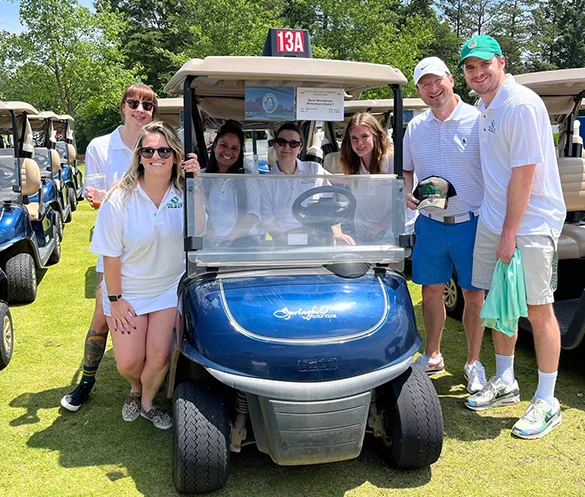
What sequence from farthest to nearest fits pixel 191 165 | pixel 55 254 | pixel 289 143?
1. pixel 55 254
2. pixel 289 143
3. pixel 191 165

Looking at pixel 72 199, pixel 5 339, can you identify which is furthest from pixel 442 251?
pixel 72 199

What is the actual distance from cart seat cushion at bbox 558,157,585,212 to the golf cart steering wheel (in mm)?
2223

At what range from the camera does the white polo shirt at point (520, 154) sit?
2.65 m

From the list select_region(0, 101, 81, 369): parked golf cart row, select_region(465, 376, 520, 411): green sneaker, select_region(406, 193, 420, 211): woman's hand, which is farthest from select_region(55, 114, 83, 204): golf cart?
select_region(465, 376, 520, 411): green sneaker

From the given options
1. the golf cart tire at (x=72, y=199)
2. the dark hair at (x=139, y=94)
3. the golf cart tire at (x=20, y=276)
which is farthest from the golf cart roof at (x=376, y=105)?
the golf cart tire at (x=72, y=199)

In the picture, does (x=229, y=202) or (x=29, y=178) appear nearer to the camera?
(x=229, y=202)

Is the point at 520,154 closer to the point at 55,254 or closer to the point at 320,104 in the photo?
the point at 320,104

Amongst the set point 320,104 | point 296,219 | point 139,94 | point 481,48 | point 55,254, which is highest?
point 481,48

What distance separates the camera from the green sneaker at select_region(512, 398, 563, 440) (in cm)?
282

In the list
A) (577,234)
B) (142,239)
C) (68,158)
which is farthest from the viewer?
(68,158)

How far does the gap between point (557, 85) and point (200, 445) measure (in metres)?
3.03

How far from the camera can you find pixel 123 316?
8.87 feet

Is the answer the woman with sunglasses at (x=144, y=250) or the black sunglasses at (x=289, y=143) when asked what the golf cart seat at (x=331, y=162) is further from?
the woman with sunglasses at (x=144, y=250)

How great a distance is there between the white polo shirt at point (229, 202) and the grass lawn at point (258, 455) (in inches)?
40.8
